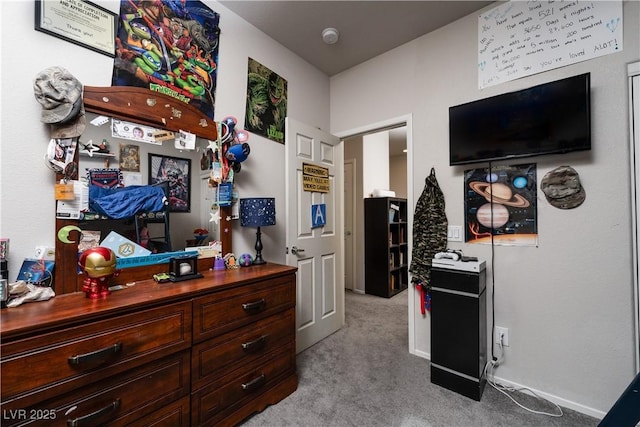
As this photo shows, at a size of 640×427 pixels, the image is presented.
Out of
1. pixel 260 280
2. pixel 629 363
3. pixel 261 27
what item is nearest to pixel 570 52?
pixel 629 363

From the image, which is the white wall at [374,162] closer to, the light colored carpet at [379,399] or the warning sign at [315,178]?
the warning sign at [315,178]

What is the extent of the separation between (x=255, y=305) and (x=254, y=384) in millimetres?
471

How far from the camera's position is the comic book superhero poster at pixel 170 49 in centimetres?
152

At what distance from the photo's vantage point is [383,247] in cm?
411

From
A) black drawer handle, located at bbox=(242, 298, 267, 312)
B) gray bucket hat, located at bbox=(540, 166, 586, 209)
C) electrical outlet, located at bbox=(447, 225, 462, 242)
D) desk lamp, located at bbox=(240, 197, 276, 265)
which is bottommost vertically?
black drawer handle, located at bbox=(242, 298, 267, 312)

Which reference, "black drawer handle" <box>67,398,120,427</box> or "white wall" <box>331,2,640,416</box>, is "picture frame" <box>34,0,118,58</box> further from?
"white wall" <box>331,2,640,416</box>

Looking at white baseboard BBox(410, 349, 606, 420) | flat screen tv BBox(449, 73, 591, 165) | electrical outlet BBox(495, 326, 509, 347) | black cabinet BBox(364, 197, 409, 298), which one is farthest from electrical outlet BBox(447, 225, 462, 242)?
black cabinet BBox(364, 197, 409, 298)

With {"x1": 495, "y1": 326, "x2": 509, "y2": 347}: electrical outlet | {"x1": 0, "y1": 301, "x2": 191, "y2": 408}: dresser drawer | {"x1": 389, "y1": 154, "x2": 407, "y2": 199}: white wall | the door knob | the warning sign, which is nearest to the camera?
{"x1": 0, "y1": 301, "x2": 191, "y2": 408}: dresser drawer

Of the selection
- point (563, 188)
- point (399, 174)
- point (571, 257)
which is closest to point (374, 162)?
point (399, 174)

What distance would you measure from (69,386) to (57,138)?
1117 mm

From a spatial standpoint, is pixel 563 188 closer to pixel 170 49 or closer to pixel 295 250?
pixel 295 250

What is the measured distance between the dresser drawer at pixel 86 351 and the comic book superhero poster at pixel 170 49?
1.31 metres

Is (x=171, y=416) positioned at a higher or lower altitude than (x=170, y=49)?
lower

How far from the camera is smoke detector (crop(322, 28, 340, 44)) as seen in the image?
2226 millimetres
